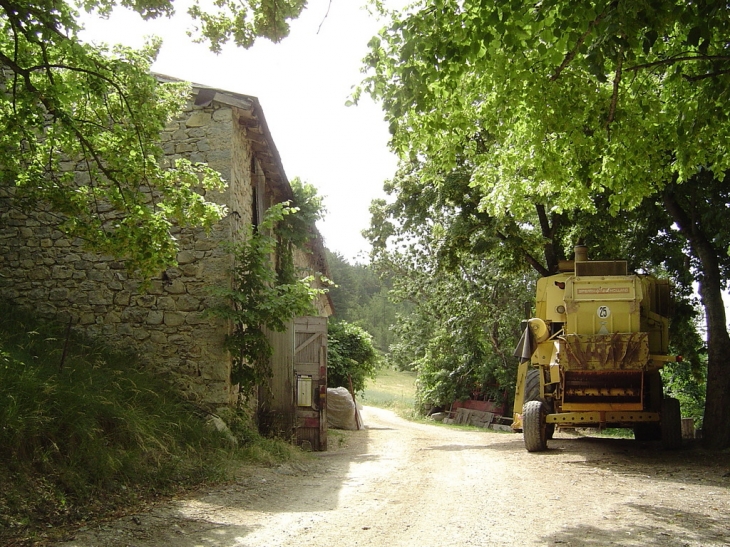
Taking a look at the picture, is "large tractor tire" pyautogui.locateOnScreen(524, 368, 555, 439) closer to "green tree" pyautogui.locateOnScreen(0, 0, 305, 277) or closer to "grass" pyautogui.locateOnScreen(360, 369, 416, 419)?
"green tree" pyautogui.locateOnScreen(0, 0, 305, 277)

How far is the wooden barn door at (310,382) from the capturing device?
40.3 feet

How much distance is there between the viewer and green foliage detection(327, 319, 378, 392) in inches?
746

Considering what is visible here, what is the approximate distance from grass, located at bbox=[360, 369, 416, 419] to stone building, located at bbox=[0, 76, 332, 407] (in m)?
12.0

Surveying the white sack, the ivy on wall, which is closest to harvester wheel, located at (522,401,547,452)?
the ivy on wall

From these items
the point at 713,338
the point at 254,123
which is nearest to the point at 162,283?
the point at 254,123

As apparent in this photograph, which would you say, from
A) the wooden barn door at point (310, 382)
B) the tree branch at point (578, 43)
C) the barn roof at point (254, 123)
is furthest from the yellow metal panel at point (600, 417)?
the barn roof at point (254, 123)

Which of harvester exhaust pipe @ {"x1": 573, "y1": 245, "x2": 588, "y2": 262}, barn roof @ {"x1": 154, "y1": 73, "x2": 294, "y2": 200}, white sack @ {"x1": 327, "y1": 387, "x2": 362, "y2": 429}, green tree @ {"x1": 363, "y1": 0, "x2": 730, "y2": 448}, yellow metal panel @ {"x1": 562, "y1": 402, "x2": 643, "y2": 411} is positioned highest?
barn roof @ {"x1": 154, "y1": 73, "x2": 294, "y2": 200}

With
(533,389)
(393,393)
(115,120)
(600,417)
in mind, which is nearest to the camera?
(115,120)

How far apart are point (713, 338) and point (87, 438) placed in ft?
31.9

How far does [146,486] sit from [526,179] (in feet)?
20.5

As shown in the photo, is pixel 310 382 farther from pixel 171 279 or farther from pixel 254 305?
pixel 171 279

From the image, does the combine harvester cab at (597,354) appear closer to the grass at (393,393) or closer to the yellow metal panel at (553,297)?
the yellow metal panel at (553,297)

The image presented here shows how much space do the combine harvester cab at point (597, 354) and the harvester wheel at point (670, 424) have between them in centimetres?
2

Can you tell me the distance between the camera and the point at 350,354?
20156 millimetres
